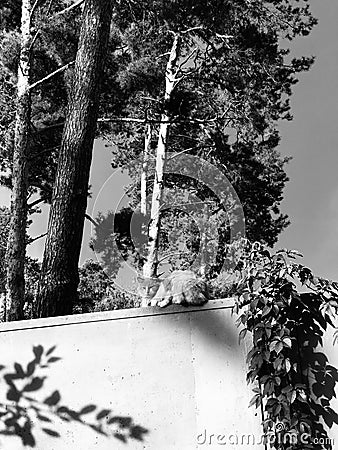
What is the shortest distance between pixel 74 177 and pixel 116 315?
1.20 metres

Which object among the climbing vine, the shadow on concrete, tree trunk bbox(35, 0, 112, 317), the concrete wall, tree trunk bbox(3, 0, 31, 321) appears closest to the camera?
the climbing vine

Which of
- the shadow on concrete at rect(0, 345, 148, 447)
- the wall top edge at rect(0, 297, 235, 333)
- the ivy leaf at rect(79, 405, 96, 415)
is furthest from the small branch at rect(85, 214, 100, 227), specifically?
the ivy leaf at rect(79, 405, 96, 415)

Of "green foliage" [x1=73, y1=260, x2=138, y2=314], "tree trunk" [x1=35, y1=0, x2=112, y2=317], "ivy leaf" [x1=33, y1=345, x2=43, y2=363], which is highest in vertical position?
"green foliage" [x1=73, y1=260, x2=138, y2=314]

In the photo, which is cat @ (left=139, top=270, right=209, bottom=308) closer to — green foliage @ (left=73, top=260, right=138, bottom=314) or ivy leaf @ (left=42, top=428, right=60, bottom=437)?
ivy leaf @ (left=42, top=428, right=60, bottom=437)

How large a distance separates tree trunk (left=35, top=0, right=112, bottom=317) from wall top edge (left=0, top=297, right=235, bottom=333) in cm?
47

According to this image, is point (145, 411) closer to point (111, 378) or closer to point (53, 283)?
point (111, 378)

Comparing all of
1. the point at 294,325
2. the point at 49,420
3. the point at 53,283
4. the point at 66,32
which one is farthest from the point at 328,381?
the point at 66,32

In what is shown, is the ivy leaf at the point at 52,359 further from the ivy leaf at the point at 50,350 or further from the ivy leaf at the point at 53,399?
the ivy leaf at the point at 53,399

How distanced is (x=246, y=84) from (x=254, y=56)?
1.48ft

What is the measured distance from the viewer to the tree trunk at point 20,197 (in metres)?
4.92

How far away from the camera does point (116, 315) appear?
2.42m

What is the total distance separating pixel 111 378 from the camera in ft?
7.70

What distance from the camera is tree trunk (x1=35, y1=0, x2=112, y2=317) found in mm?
3088

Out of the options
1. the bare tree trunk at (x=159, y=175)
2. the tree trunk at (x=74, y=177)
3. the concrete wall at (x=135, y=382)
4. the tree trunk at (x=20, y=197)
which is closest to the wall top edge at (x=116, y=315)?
the concrete wall at (x=135, y=382)
